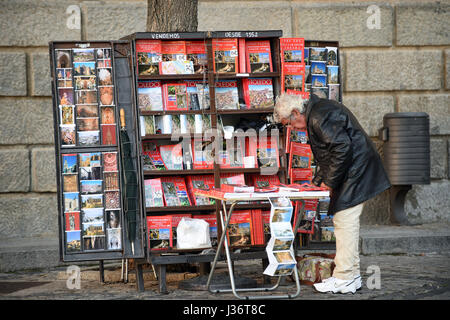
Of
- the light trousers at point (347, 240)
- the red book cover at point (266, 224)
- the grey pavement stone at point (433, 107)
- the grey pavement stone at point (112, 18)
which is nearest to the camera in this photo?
the light trousers at point (347, 240)

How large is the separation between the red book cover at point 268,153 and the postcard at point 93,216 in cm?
141

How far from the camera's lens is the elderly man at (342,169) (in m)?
5.33

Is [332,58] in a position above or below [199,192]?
above

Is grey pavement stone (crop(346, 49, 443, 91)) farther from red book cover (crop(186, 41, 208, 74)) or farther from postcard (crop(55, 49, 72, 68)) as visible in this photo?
postcard (crop(55, 49, 72, 68))

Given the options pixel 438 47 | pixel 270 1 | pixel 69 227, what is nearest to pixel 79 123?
pixel 69 227

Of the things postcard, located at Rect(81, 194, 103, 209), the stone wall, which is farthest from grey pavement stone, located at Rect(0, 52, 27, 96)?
postcard, located at Rect(81, 194, 103, 209)

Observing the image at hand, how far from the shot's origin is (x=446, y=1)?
30.5ft

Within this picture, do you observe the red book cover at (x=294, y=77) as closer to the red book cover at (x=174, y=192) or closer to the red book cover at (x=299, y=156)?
the red book cover at (x=299, y=156)

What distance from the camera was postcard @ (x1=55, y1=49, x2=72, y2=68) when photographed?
5.80 meters

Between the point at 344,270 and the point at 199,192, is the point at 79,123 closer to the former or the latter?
the point at 199,192

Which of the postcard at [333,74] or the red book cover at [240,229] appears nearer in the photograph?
the red book cover at [240,229]

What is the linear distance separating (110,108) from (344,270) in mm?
2280

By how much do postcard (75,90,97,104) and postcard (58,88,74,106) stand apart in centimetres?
5

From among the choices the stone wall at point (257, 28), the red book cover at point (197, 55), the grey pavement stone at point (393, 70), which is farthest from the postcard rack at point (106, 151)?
the grey pavement stone at point (393, 70)
